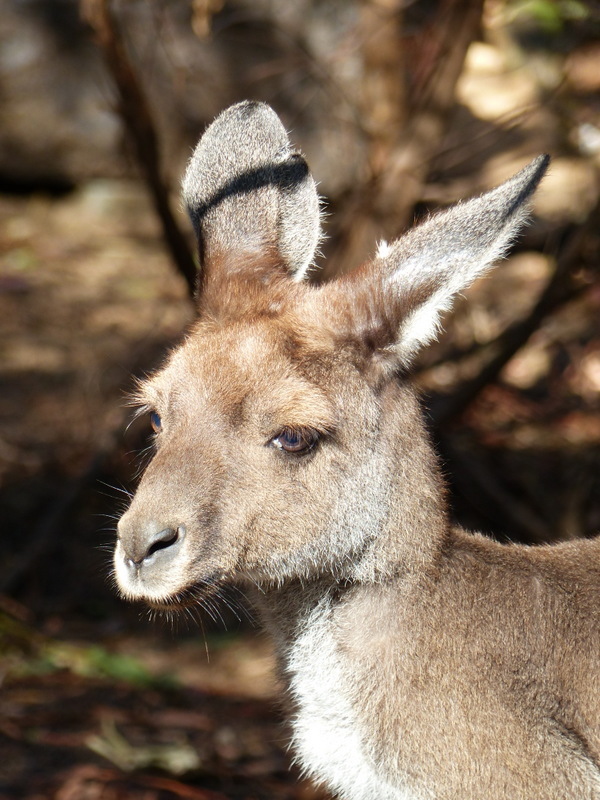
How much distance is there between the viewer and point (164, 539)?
122 inches

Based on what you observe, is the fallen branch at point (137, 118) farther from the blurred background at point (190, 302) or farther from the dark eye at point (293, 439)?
the dark eye at point (293, 439)

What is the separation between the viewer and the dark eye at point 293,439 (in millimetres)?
3328

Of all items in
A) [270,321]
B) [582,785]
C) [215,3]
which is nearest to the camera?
[582,785]

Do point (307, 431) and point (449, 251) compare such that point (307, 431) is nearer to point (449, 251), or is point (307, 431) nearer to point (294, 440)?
point (294, 440)

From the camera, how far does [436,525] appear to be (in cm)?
355

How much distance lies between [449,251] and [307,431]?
723 mm

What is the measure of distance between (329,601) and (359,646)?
0.63 ft

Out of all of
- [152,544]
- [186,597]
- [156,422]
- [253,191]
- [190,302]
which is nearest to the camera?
[152,544]

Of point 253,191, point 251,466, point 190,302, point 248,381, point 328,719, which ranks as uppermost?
point 253,191

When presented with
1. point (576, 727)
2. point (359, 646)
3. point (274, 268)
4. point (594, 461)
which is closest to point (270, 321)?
point (274, 268)

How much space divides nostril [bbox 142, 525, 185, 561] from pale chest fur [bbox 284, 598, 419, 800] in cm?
71

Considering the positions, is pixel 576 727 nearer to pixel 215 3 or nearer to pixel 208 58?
pixel 215 3

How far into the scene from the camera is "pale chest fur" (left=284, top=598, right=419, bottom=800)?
3.45 meters

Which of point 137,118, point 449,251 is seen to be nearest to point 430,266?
point 449,251
